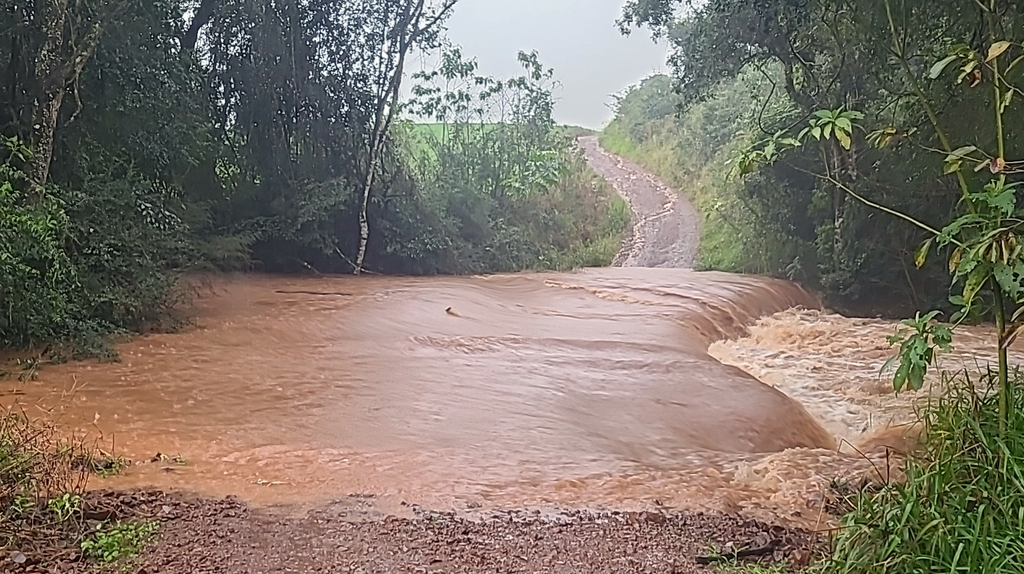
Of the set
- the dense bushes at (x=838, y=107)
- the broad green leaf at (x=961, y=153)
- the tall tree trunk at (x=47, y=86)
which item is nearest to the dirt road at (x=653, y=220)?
the dense bushes at (x=838, y=107)

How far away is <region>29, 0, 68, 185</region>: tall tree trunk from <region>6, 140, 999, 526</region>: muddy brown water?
185 centimetres

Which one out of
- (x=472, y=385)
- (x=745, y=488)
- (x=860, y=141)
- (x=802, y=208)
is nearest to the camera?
(x=745, y=488)

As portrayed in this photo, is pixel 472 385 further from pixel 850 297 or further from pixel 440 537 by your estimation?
pixel 850 297

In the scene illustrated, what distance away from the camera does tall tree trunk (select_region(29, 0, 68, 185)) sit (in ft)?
Result: 23.8

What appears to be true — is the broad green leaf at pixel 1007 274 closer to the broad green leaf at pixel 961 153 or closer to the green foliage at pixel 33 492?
the broad green leaf at pixel 961 153

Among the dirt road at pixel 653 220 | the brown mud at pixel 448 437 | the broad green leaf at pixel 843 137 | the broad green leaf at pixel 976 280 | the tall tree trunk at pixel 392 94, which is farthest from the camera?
the dirt road at pixel 653 220

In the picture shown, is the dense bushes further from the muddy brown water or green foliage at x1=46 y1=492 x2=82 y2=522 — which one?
green foliage at x1=46 y1=492 x2=82 y2=522

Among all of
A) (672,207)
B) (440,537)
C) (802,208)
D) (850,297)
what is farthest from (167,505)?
(672,207)

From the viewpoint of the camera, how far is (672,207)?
2262cm

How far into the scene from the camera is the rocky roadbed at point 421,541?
2.97 meters

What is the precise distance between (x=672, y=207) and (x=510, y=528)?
19.9 meters

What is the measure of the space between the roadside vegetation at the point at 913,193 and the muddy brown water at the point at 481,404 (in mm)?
1002

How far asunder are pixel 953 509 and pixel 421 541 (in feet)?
6.14

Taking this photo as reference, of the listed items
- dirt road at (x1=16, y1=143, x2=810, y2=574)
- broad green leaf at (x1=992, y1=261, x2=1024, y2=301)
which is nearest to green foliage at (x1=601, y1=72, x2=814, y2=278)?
dirt road at (x1=16, y1=143, x2=810, y2=574)
